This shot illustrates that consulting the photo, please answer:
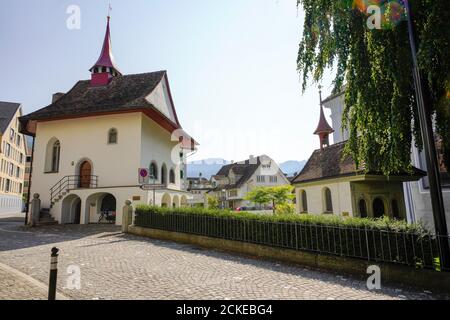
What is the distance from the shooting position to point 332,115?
37.9 meters

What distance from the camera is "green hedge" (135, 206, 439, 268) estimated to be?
7074 millimetres

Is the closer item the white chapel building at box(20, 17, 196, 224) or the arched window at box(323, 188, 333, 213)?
the white chapel building at box(20, 17, 196, 224)

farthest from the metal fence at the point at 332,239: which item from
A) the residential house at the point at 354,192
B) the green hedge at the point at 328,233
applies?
the residential house at the point at 354,192

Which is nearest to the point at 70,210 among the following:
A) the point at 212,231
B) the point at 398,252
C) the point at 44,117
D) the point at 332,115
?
the point at 44,117

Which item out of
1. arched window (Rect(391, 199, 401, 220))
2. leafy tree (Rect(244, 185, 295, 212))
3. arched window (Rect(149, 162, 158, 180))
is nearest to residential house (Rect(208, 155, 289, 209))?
leafy tree (Rect(244, 185, 295, 212))

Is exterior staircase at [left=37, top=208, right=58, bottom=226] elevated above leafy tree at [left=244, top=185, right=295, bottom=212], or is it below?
below

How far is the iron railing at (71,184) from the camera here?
67.4 ft

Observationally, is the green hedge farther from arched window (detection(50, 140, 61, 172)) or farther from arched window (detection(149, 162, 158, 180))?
arched window (detection(50, 140, 61, 172))

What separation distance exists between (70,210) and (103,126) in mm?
6554

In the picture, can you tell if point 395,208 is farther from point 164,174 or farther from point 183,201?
point 164,174

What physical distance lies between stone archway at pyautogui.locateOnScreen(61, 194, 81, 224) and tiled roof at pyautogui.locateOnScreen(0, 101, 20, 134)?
37.4 meters

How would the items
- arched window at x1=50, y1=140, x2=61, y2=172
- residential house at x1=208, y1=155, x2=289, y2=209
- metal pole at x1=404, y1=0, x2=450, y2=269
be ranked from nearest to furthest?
metal pole at x1=404, y1=0, x2=450, y2=269 < arched window at x1=50, y1=140, x2=61, y2=172 < residential house at x1=208, y1=155, x2=289, y2=209

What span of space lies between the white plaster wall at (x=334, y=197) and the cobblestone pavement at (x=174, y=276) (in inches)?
461

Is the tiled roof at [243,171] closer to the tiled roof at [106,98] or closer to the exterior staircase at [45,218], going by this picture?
the tiled roof at [106,98]
